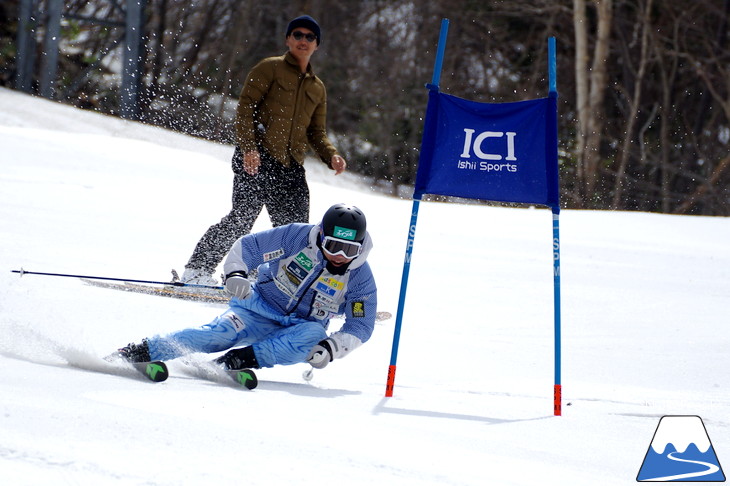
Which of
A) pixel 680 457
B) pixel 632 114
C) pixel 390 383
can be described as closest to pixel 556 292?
pixel 390 383

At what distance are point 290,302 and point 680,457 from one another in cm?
194

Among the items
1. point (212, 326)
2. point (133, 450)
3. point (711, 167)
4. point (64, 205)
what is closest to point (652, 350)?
point (212, 326)

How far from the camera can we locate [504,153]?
483 centimetres

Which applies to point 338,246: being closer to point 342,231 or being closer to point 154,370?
point 342,231

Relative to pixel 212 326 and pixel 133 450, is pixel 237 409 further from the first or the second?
pixel 212 326

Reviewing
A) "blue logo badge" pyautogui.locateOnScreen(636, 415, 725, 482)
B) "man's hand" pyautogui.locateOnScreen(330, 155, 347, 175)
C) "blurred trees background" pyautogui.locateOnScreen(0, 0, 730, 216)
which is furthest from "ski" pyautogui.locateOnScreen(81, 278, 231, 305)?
"blurred trees background" pyautogui.locateOnScreen(0, 0, 730, 216)

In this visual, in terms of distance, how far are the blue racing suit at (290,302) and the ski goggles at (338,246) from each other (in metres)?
0.07

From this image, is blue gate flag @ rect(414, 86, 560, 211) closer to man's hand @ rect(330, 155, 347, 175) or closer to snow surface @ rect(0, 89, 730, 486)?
snow surface @ rect(0, 89, 730, 486)

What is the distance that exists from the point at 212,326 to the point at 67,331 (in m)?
0.95

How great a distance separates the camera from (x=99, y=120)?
16766mm

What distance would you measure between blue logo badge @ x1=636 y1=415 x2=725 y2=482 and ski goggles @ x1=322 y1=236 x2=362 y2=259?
150 centimetres

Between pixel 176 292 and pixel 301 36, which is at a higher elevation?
pixel 301 36

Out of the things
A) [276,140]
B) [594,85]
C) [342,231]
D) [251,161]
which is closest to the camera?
[342,231]

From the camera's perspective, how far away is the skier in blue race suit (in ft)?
15.6
